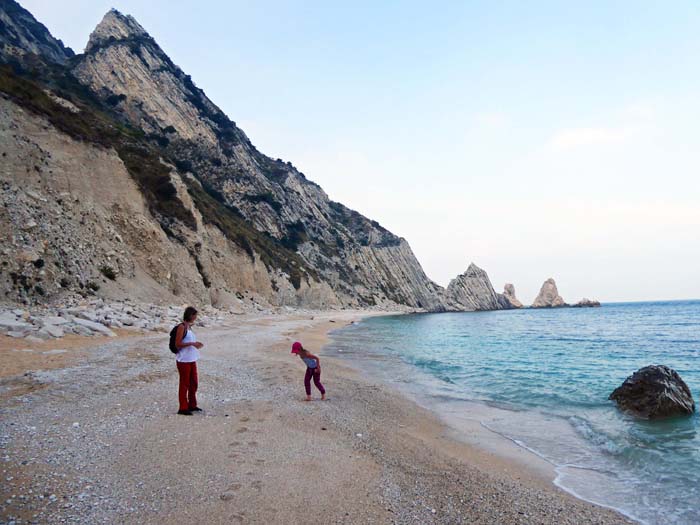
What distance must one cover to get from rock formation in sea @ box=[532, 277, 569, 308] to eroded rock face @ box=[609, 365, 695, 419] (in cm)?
18363

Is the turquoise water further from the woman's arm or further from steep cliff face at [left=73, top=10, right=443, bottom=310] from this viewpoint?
steep cliff face at [left=73, top=10, right=443, bottom=310]

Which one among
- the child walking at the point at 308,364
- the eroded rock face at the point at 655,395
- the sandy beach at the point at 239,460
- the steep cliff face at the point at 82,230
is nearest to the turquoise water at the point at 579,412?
the eroded rock face at the point at 655,395

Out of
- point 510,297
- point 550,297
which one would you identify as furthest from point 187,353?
point 550,297

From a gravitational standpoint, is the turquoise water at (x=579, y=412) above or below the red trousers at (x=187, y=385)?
below

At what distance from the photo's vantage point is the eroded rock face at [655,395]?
35.0 feet

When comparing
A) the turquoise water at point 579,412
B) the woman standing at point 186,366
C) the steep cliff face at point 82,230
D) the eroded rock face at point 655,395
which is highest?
the steep cliff face at point 82,230

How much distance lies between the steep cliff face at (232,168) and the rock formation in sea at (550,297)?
286 feet

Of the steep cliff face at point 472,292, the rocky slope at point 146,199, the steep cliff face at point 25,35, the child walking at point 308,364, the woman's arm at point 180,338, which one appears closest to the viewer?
the woman's arm at point 180,338

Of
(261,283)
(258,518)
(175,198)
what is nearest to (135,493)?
(258,518)

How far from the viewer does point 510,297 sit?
173875 millimetres

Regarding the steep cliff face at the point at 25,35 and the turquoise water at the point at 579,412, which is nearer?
the turquoise water at the point at 579,412

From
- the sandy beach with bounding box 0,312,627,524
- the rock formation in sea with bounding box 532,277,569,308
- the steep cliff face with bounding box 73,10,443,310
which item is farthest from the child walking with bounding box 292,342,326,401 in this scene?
the rock formation in sea with bounding box 532,277,569,308

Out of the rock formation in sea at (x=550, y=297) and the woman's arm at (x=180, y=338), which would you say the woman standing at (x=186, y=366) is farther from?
the rock formation in sea at (x=550, y=297)

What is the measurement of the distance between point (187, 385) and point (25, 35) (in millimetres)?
105348
